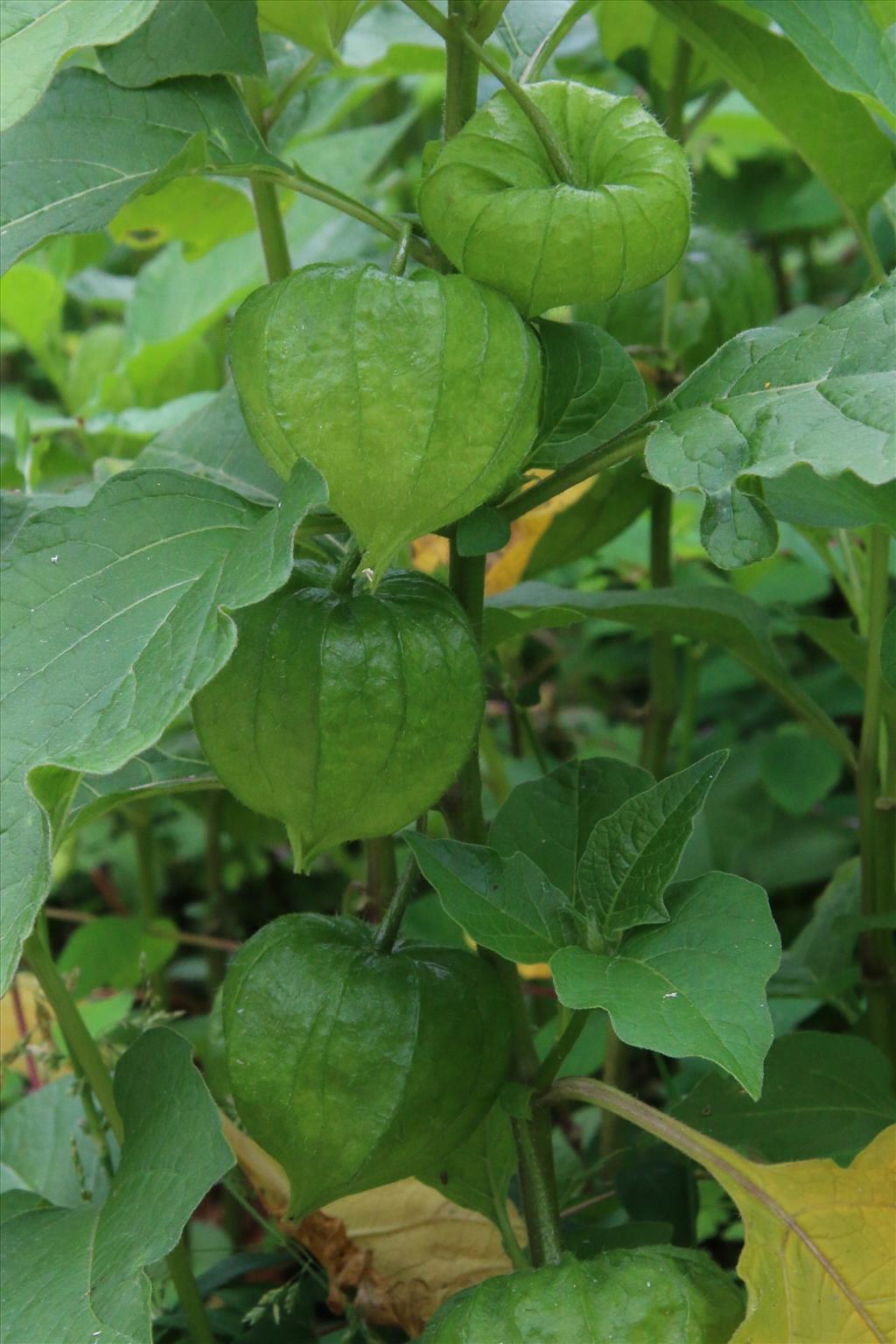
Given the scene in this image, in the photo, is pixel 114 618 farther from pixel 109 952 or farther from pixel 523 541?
pixel 109 952

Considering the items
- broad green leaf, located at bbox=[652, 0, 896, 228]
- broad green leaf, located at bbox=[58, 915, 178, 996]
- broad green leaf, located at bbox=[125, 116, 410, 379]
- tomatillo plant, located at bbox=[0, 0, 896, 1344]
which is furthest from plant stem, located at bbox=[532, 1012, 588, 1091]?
broad green leaf, located at bbox=[125, 116, 410, 379]

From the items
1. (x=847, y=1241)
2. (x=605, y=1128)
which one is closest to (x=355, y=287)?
(x=847, y=1241)

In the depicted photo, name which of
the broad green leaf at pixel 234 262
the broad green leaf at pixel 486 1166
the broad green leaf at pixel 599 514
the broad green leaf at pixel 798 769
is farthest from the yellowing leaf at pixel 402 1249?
the broad green leaf at pixel 234 262

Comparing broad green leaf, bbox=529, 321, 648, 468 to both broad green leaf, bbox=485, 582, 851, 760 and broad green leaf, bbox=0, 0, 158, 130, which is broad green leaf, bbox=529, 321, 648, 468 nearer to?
broad green leaf, bbox=485, 582, 851, 760

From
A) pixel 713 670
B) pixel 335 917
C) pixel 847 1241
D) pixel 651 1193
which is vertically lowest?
pixel 713 670

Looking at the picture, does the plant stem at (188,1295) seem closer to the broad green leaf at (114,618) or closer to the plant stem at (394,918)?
the plant stem at (394,918)

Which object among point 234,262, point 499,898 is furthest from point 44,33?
point 234,262

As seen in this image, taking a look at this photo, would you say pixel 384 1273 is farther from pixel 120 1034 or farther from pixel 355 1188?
pixel 120 1034
